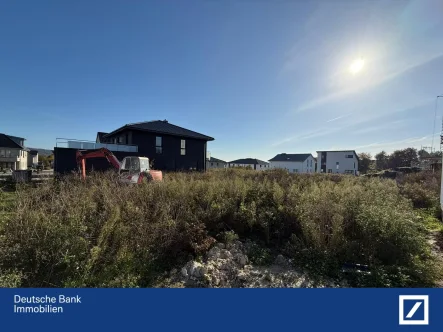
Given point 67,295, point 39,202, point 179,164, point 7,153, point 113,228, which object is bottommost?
point 67,295

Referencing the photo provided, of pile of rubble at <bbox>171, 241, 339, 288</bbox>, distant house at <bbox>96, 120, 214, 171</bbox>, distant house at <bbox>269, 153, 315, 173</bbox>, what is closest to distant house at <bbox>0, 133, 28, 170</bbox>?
distant house at <bbox>96, 120, 214, 171</bbox>

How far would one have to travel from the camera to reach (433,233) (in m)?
6.64

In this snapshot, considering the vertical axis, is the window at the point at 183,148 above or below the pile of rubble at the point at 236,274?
above

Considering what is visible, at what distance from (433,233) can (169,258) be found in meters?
8.40

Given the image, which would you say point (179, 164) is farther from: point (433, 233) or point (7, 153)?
point (7, 153)

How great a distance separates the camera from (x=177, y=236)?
15.3 ft

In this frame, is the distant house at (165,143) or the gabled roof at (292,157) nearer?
the distant house at (165,143)

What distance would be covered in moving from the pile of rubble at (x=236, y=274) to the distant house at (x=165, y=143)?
14846 mm

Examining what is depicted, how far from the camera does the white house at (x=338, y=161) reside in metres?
50.3

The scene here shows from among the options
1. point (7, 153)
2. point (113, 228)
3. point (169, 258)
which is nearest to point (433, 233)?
point (169, 258)

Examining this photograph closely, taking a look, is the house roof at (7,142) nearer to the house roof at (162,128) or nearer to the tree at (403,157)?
the house roof at (162,128)

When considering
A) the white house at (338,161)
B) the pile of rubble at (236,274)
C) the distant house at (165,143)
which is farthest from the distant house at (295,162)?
the pile of rubble at (236,274)

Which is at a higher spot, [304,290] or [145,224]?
[145,224]

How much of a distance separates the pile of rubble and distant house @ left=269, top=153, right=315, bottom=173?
50.8 metres
